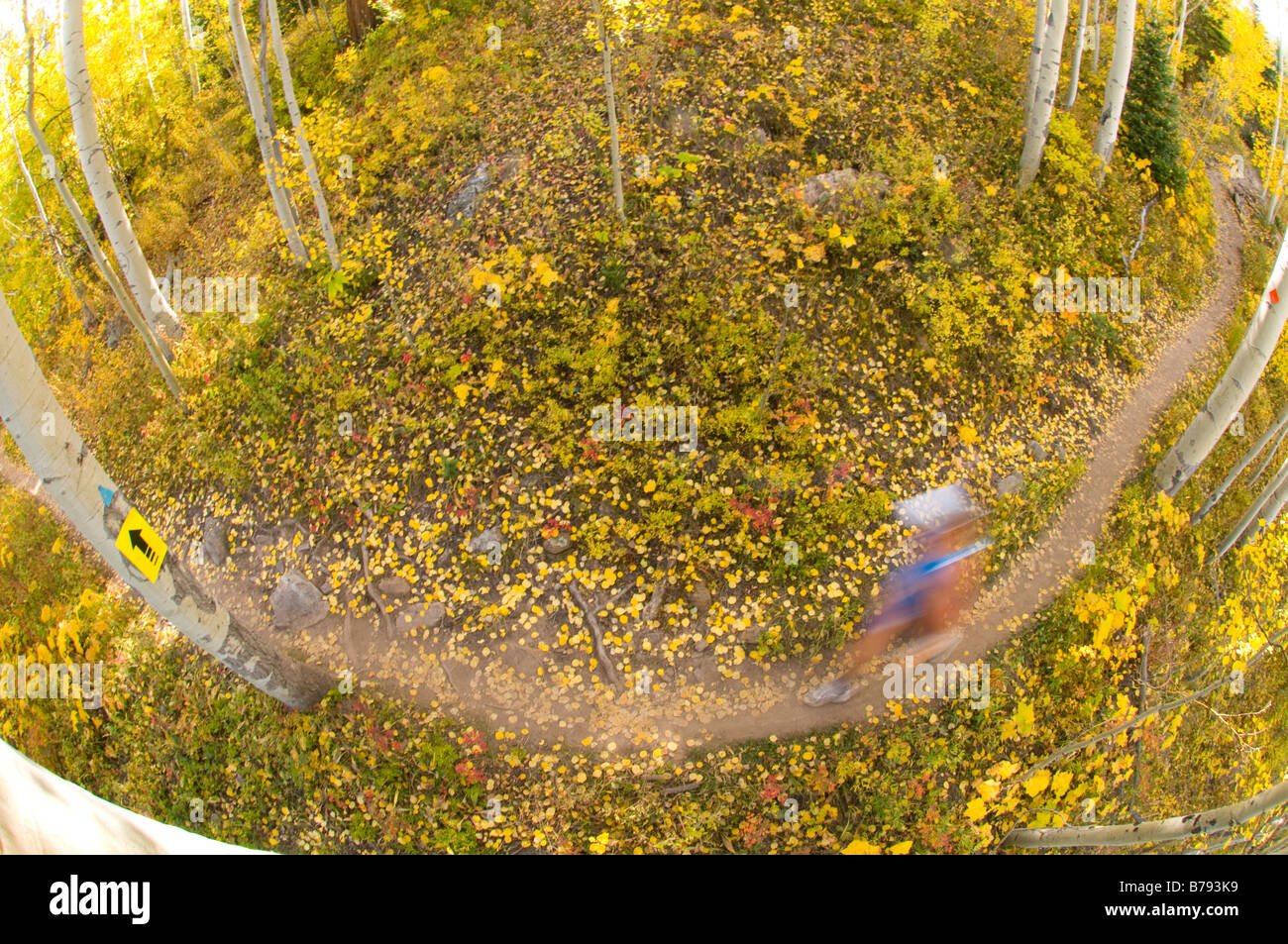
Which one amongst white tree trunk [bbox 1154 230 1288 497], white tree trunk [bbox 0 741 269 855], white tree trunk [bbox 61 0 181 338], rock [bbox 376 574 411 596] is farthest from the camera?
rock [bbox 376 574 411 596]

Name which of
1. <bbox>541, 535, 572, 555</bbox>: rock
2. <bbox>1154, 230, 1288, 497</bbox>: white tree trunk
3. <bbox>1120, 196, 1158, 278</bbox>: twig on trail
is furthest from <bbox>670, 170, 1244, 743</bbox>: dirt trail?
<bbox>541, 535, 572, 555</bbox>: rock

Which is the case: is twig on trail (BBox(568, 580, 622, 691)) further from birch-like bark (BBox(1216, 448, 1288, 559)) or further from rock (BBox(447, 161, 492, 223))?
birch-like bark (BBox(1216, 448, 1288, 559))

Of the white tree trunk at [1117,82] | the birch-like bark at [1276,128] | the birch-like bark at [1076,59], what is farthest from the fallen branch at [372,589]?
the birch-like bark at [1276,128]

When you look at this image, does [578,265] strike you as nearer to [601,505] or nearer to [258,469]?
[601,505]

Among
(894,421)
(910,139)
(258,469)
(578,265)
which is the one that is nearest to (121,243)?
(258,469)

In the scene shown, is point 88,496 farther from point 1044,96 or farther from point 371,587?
point 1044,96

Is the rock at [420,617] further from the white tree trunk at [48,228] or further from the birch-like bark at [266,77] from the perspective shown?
the white tree trunk at [48,228]
